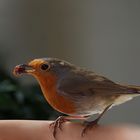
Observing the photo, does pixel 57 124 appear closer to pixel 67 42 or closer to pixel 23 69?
pixel 23 69

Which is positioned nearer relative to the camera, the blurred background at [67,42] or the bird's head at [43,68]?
the bird's head at [43,68]

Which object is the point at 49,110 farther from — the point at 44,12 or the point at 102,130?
the point at 102,130

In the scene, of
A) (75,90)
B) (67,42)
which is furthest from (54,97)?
(67,42)

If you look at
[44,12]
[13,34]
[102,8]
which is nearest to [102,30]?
[102,8]

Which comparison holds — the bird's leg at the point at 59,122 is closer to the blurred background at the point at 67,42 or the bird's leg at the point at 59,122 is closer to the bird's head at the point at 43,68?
the bird's head at the point at 43,68

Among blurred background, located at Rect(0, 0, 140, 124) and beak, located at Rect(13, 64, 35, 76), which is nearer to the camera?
beak, located at Rect(13, 64, 35, 76)

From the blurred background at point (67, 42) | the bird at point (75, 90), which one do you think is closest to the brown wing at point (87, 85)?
the bird at point (75, 90)

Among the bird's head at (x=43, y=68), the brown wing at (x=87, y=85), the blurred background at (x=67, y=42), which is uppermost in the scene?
the bird's head at (x=43, y=68)

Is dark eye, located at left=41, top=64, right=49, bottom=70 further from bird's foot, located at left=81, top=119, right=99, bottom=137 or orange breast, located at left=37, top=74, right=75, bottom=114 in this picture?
bird's foot, located at left=81, top=119, right=99, bottom=137

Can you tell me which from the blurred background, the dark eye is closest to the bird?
the dark eye
